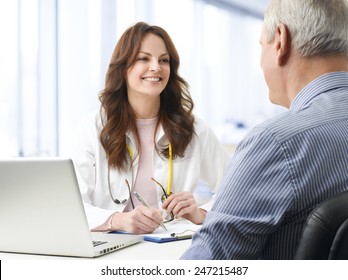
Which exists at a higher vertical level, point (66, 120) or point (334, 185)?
point (334, 185)

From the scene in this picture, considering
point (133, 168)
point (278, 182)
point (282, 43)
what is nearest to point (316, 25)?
point (282, 43)

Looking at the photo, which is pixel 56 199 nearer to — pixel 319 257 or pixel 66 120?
pixel 319 257

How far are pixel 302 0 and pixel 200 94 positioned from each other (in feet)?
10.5

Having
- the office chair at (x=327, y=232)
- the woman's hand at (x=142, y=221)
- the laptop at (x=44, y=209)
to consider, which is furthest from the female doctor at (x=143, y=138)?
the office chair at (x=327, y=232)

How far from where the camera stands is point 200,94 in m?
4.27

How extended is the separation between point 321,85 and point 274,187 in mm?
265

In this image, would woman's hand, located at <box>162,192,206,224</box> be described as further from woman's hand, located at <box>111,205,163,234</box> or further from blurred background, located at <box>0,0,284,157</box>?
blurred background, located at <box>0,0,284,157</box>

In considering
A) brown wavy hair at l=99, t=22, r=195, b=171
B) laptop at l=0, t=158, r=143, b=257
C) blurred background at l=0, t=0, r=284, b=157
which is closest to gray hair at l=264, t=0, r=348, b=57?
laptop at l=0, t=158, r=143, b=257

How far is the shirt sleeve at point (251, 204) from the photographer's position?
913 mm

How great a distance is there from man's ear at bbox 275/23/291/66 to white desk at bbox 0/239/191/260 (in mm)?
531

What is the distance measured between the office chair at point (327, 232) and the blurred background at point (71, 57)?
236 centimetres

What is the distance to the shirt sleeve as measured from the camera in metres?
0.91

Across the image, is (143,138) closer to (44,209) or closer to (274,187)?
(44,209)

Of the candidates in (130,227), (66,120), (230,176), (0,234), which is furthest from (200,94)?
(230,176)
